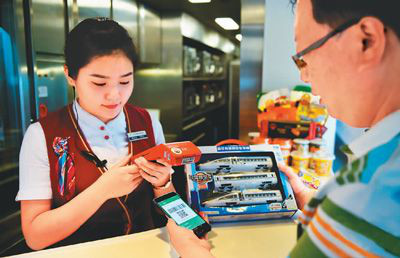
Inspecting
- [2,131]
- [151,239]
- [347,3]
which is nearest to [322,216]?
[347,3]

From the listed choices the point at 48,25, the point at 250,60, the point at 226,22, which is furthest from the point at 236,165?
the point at 226,22

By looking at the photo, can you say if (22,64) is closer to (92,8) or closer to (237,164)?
(92,8)

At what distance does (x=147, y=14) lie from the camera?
358 cm

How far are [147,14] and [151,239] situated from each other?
3.03 metres

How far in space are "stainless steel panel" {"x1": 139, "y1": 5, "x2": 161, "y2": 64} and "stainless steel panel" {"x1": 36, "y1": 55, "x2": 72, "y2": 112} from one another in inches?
52.1

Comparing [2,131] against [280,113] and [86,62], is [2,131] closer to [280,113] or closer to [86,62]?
[86,62]

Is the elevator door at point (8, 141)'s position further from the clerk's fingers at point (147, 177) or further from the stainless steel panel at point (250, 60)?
the stainless steel panel at point (250, 60)

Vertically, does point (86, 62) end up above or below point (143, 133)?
above

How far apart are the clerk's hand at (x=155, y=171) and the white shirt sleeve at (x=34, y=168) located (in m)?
0.32

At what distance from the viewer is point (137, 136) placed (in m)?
1.32

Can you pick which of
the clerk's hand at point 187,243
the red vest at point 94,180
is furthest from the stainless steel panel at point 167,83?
the clerk's hand at point 187,243

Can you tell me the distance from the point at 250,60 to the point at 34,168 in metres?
1.67

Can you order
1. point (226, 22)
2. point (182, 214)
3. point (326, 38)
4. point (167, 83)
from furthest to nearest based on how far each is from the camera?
1. point (226, 22)
2. point (167, 83)
3. point (182, 214)
4. point (326, 38)

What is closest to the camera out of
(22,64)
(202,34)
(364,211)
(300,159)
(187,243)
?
(364,211)
